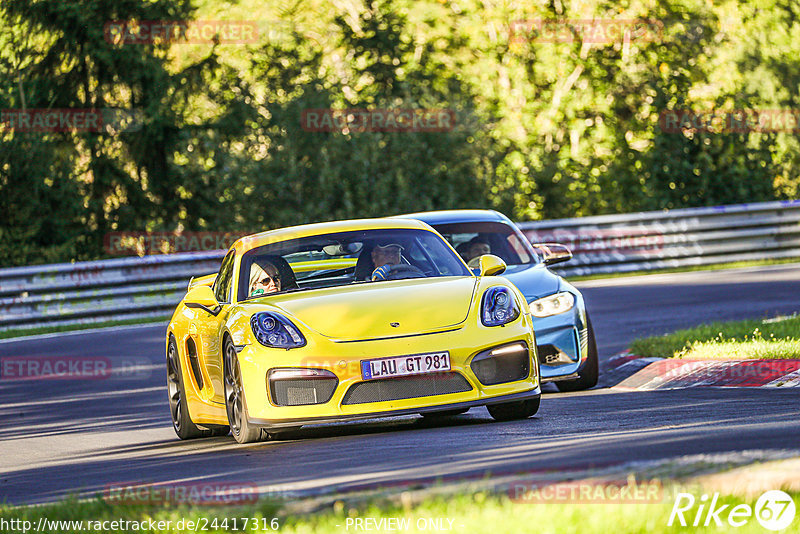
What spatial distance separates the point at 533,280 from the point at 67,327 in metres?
11.5

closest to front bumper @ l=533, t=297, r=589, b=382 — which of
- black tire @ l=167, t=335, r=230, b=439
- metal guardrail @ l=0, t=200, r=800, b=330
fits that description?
black tire @ l=167, t=335, r=230, b=439

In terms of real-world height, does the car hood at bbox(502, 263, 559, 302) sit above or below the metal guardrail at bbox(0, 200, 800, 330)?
above

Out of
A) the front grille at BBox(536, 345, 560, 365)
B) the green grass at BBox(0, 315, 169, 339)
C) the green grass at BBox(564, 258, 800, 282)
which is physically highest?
the front grille at BBox(536, 345, 560, 365)

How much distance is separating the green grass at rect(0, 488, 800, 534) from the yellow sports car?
262 centimetres

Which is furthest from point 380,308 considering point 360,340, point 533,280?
point 533,280

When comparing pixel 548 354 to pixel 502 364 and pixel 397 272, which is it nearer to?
pixel 397 272

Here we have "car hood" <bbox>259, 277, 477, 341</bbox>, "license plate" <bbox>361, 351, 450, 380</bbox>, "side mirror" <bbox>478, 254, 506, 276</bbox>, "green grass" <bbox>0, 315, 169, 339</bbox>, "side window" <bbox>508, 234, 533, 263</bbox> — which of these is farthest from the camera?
"green grass" <bbox>0, 315, 169, 339</bbox>

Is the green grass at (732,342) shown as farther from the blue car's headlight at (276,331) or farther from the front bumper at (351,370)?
the blue car's headlight at (276,331)

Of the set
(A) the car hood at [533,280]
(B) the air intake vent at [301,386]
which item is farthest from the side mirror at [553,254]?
(B) the air intake vent at [301,386]

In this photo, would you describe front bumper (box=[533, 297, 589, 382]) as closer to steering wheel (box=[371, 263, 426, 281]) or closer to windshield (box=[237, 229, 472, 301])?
windshield (box=[237, 229, 472, 301])

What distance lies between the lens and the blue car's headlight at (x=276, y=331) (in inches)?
349

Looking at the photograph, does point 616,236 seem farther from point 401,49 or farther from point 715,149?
point 401,49

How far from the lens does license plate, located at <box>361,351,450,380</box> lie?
344 inches

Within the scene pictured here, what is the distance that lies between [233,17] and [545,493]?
90.2ft
